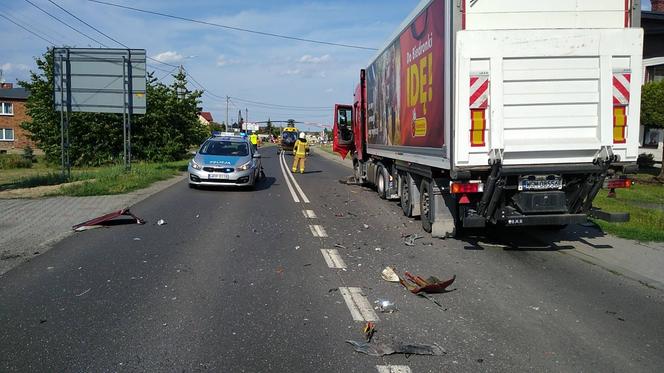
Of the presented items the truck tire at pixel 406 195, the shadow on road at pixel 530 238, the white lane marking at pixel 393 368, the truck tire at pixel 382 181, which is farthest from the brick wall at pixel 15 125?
the white lane marking at pixel 393 368

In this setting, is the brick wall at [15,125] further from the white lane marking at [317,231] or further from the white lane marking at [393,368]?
the white lane marking at [393,368]

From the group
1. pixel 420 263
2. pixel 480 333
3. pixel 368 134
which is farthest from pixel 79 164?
pixel 480 333

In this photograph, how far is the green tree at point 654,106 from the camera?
20.8m

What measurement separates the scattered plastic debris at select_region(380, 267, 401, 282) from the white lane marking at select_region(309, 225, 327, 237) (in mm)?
Result: 2780

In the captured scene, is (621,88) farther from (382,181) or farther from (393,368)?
(382,181)

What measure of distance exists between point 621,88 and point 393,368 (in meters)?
5.48

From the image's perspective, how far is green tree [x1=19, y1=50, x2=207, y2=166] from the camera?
96.2 ft

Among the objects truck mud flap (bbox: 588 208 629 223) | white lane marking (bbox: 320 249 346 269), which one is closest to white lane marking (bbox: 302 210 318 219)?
white lane marking (bbox: 320 249 346 269)

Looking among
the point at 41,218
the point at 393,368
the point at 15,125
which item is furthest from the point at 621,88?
Result: the point at 15,125

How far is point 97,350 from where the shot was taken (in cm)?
425

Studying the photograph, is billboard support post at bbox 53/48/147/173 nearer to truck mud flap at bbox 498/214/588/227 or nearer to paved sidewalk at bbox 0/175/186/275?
paved sidewalk at bbox 0/175/186/275

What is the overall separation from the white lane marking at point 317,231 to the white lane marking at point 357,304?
343cm

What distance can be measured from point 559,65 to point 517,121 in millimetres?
903

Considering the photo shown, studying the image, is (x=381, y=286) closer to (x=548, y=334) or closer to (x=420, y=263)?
(x=420, y=263)
